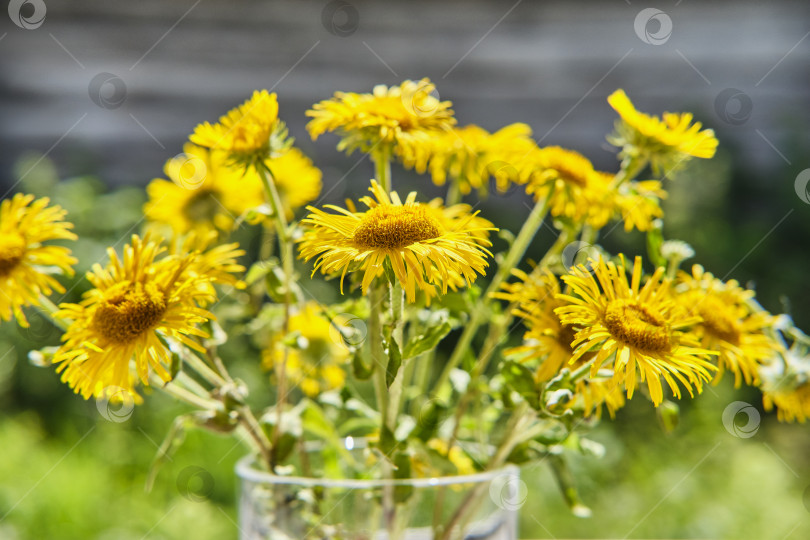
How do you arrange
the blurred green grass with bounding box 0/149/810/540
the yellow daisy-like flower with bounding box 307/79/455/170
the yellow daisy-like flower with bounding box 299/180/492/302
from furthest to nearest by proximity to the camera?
1. the blurred green grass with bounding box 0/149/810/540
2. the yellow daisy-like flower with bounding box 307/79/455/170
3. the yellow daisy-like flower with bounding box 299/180/492/302

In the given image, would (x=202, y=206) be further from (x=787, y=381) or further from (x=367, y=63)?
(x=367, y=63)

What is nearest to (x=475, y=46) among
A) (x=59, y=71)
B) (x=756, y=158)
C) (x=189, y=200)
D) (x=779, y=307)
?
(x=756, y=158)

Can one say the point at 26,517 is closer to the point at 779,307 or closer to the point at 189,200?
the point at 189,200

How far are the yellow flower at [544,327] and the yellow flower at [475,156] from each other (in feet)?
0.42

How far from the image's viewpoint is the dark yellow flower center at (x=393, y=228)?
0.43m

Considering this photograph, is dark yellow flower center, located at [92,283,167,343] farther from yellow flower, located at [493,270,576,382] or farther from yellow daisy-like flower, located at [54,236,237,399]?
yellow flower, located at [493,270,576,382]

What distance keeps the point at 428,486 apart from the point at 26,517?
1.12m

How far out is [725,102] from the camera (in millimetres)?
2318

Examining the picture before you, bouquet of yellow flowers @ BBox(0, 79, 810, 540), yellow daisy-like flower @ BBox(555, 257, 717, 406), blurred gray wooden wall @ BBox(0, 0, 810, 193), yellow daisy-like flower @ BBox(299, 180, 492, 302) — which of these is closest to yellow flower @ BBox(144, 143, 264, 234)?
bouquet of yellow flowers @ BBox(0, 79, 810, 540)

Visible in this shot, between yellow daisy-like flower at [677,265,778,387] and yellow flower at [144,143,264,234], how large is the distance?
15.9 inches

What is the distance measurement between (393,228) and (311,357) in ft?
0.97

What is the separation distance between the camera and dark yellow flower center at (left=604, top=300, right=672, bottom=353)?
0.43m

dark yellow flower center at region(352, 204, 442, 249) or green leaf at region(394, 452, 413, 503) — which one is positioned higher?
dark yellow flower center at region(352, 204, 442, 249)

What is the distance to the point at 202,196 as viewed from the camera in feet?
2.37
